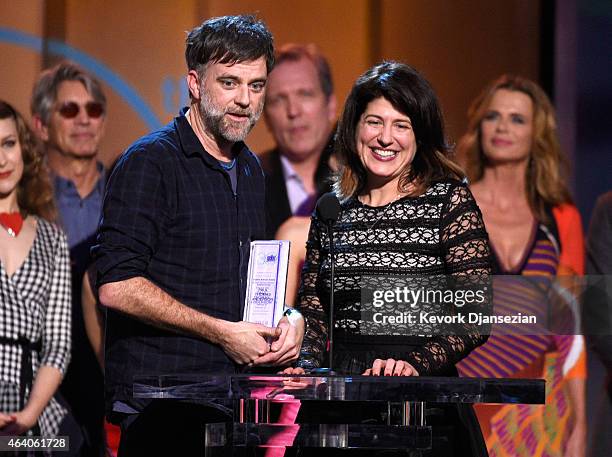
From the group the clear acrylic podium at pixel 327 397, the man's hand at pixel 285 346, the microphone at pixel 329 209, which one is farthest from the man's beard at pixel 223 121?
the clear acrylic podium at pixel 327 397

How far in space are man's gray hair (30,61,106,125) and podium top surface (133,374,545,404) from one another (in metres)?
2.61

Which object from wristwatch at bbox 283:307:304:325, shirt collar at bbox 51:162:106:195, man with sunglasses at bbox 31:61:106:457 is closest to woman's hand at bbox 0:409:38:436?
man with sunglasses at bbox 31:61:106:457

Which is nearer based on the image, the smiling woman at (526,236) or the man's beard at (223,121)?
the man's beard at (223,121)

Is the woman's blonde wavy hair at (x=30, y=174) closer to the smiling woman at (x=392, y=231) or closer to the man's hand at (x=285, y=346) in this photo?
the smiling woman at (x=392, y=231)

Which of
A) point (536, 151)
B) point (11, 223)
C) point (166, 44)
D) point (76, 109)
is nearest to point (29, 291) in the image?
point (11, 223)

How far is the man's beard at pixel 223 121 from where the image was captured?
301cm

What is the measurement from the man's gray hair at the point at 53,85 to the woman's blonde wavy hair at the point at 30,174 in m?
0.38

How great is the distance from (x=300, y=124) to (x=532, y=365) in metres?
1.51

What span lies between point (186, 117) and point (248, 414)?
3.40 feet

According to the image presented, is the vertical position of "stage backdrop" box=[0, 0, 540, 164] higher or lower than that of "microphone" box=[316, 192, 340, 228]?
higher

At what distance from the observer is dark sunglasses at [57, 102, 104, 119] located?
476cm

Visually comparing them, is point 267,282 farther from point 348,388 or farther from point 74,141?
point 74,141

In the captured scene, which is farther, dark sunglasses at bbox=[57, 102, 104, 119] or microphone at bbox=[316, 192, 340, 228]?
dark sunglasses at bbox=[57, 102, 104, 119]

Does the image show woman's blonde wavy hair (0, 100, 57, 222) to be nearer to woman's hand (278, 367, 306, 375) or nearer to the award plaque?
the award plaque
